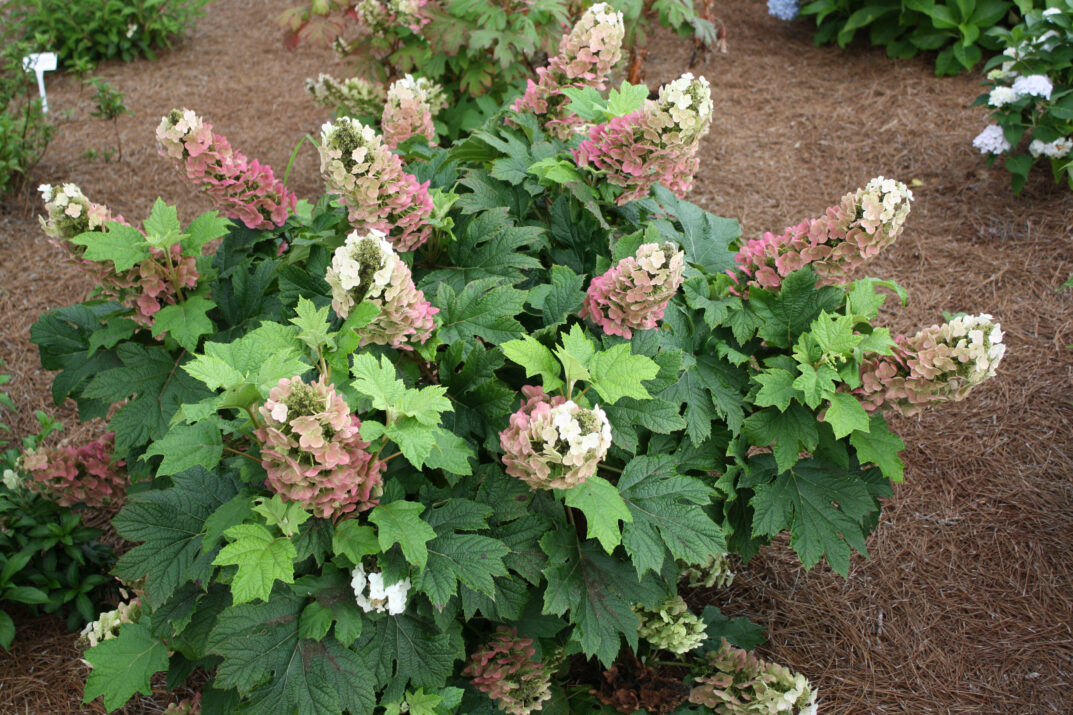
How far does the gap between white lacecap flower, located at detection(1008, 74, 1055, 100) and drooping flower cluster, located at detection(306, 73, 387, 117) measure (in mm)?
3161

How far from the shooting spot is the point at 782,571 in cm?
275

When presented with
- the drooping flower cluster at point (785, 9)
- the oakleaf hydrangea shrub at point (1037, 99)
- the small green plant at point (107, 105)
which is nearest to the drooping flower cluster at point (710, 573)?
the oakleaf hydrangea shrub at point (1037, 99)

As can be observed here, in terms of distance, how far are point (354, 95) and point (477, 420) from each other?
2.53 metres

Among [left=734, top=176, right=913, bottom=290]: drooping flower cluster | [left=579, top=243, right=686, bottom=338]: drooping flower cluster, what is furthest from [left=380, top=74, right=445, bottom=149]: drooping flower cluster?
[left=734, top=176, right=913, bottom=290]: drooping flower cluster

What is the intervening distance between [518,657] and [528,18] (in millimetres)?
3012

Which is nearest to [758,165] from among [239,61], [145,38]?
[239,61]

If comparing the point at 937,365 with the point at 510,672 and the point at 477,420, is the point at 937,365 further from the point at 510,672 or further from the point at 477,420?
the point at 510,672

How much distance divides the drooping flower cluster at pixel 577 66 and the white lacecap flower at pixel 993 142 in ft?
8.43

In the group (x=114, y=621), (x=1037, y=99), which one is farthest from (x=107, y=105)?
(x=1037, y=99)

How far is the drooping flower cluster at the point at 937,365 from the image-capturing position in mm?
1715

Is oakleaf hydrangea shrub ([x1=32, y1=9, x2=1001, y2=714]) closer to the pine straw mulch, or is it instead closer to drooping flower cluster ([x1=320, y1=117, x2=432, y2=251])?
drooping flower cluster ([x1=320, y1=117, x2=432, y2=251])

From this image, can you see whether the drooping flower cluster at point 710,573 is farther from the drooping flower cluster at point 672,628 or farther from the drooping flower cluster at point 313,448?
the drooping flower cluster at point 313,448

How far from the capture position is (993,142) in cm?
402

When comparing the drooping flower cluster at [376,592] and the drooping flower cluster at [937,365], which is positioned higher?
the drooping flower cluster at [937,365]
